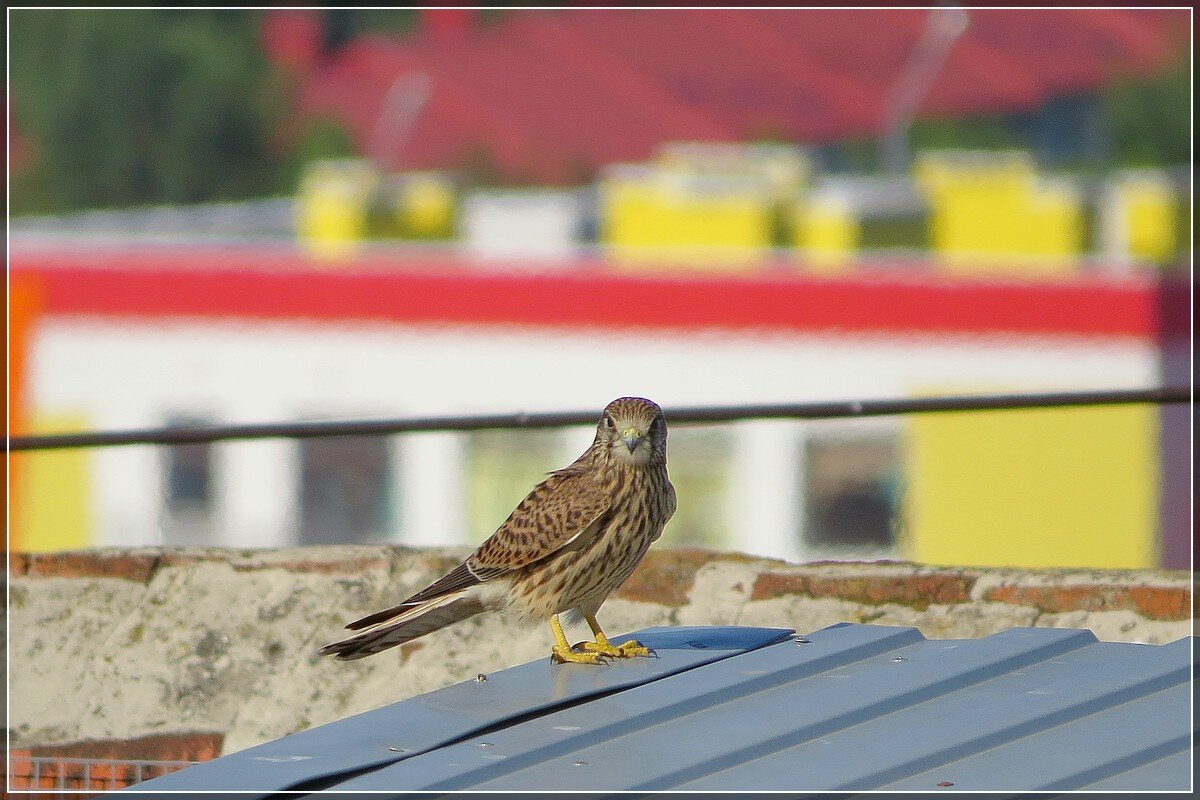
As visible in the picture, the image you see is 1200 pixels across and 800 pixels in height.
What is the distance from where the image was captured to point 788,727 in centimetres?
232

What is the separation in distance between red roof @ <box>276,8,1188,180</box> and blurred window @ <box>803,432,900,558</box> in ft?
70.4

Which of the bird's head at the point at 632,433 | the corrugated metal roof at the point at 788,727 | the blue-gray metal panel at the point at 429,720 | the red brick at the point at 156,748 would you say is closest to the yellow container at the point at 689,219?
the red brick at the point at 156,748

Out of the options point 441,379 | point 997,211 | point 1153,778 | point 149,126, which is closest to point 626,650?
point 1153,778

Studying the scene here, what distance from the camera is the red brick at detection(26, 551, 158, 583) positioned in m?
3.95

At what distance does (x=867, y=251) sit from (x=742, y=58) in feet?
66.2

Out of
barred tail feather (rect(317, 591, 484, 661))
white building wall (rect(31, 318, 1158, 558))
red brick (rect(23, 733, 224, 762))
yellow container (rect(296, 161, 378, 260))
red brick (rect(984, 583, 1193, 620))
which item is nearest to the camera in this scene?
barred tail feather (rect(317, 591, 484, 661))

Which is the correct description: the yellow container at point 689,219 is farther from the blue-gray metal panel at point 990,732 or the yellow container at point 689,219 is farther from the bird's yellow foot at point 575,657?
the blue-gray metal panel at point 990,732

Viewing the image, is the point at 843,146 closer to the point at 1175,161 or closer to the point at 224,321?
the point at 1175,161

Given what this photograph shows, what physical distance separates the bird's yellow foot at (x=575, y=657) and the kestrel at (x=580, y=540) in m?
0.28

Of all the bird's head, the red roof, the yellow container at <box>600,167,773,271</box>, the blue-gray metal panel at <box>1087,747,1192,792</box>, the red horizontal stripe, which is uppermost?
the red roof

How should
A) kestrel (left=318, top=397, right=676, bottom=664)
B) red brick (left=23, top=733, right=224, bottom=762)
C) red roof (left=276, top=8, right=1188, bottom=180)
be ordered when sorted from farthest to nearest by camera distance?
red roof (left=276, top=8, right=1188, bottom=180) < red brick (left=23, top=733, right=224, bottom=762) < kestrel (left=318, top=397, right=676, bottom=664)

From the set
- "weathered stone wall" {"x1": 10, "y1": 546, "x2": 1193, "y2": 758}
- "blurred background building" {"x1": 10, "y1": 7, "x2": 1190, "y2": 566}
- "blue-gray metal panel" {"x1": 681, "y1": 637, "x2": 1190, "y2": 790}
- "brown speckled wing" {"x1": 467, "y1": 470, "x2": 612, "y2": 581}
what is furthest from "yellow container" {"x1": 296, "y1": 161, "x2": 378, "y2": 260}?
"blue-gray metal panel" {"x1": 681, "y1": 637, "x2": 1190, "y2": 790}

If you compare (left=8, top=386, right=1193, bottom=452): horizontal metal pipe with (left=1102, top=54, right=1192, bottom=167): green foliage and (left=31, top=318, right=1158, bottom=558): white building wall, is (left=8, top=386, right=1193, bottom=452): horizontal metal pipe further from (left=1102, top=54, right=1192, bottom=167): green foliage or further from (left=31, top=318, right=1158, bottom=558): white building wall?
(left=1102, top=54, right=1192, bottom=167): green foliage

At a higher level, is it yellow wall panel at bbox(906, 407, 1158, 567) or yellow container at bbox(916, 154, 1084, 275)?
yellow container at bbox(916, 154, 1084, 275)
